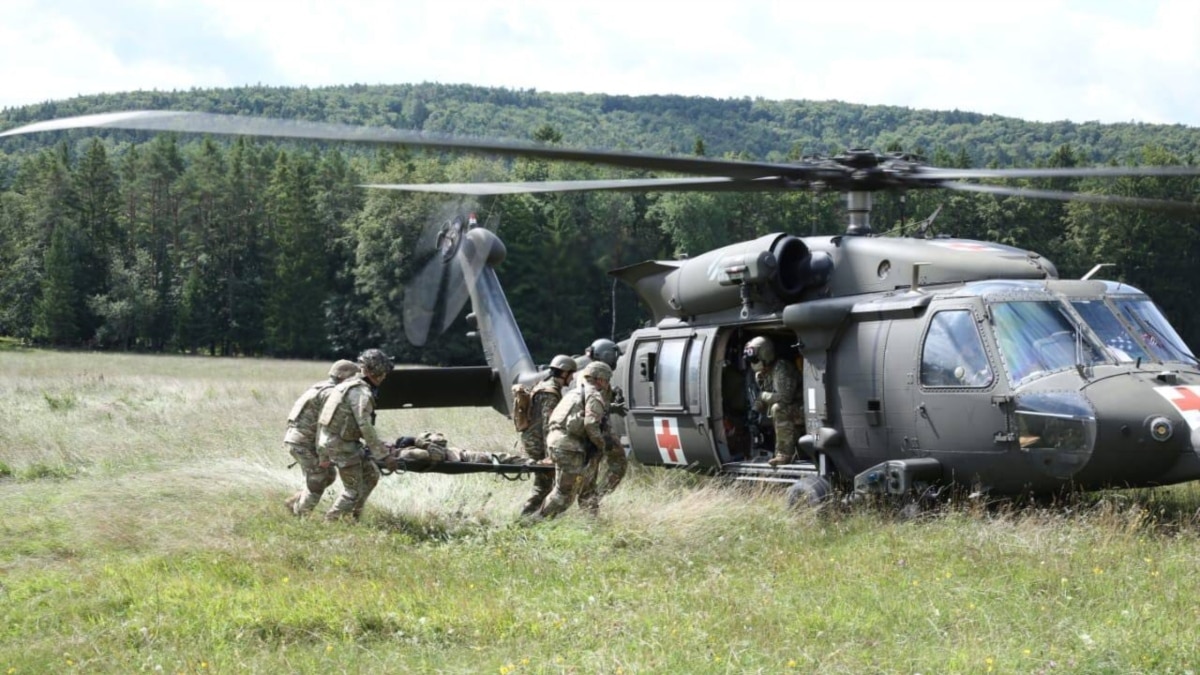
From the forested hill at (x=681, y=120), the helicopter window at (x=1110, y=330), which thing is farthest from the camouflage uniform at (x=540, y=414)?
the forested hill at (x=681, y=120)

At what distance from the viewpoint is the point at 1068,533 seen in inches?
318

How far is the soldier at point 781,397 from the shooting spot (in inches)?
420

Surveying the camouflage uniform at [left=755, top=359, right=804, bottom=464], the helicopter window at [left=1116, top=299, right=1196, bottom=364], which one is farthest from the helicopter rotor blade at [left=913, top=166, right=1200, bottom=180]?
the camouflage uniform at [left=755, top=359, right=804, bottom=464]

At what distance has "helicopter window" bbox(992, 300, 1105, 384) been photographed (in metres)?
8.62

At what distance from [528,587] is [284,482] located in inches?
181

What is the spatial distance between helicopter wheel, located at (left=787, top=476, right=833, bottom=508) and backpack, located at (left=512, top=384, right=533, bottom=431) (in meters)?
2.68

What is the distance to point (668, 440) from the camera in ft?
38.0

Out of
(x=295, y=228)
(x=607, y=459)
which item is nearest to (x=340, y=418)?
(x=607, y=459)

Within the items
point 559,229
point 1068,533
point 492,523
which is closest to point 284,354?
point 559,229

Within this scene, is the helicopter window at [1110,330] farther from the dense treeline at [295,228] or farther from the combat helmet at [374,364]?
the dense treeline at [295,228]

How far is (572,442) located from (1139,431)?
13.8 feet

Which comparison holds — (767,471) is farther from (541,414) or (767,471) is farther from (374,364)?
(374,364)

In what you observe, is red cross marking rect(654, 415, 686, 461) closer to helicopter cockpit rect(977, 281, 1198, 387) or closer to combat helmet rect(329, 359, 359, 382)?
combat helmet rect(329, 359, 359, 382)

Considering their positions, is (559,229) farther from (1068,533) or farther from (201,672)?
(201,672)
